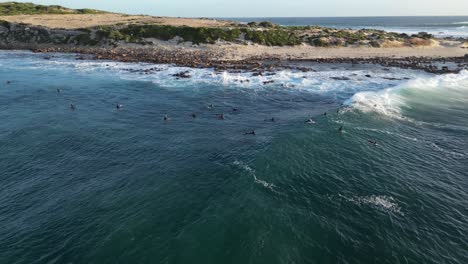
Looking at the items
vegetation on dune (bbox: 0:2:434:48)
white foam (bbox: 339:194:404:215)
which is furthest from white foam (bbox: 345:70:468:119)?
vegetation on dune (bbox: 0:2:434:48)

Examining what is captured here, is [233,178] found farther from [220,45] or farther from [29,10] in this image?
[29,10]

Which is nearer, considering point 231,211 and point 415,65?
point 231,211

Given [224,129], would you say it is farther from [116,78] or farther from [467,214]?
[116,78]

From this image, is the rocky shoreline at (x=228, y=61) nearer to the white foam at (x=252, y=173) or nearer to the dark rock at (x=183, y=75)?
the dark rock at (x=183, y=75)

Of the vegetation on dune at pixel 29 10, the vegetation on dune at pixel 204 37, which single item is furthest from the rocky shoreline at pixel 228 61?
the vegetation on dune at pixel 29 10

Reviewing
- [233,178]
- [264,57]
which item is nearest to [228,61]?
[264,57]

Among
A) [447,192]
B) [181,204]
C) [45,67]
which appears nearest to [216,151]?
[181,204]
